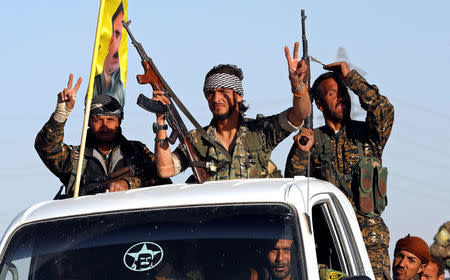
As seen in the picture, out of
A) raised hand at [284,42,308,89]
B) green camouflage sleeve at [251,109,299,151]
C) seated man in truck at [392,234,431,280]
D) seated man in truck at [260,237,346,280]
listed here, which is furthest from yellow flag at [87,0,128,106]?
seated man in truck at [260,237,346,280]

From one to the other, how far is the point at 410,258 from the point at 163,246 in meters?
3.62

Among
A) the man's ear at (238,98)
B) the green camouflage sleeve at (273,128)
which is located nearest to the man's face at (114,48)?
the man's ear at (238,98)

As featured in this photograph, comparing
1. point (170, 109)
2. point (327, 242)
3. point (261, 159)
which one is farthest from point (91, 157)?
point (327, 242)

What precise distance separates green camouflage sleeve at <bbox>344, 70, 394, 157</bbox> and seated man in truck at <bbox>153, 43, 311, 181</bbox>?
792 millimetres

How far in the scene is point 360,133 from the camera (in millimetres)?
7000

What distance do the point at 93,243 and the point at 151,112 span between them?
205 centimetres

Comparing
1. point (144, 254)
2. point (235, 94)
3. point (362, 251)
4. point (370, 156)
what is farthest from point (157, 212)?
point (370, 156)

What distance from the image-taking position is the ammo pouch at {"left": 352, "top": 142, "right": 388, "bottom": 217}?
6.68 meters

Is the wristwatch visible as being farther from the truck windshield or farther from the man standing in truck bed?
the truck windshield

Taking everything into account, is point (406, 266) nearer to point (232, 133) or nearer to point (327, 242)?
point (232, 133)

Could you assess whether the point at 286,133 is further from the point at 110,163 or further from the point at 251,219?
the point at 251,219

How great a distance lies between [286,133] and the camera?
20.8ft

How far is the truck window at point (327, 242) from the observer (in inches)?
190

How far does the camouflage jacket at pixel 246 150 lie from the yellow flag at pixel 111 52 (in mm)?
987
